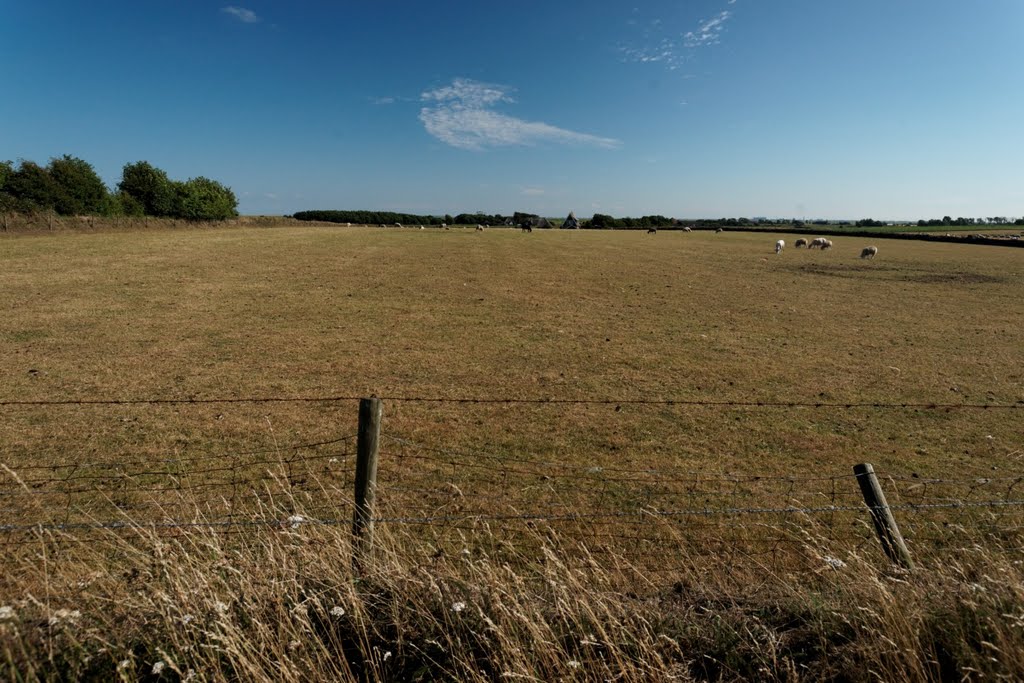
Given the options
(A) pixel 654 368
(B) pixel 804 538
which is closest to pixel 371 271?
(A) pixel 654 368

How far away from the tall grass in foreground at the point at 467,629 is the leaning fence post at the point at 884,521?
0.38 meters

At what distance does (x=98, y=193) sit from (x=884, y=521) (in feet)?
323

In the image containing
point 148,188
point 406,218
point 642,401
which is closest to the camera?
point 642,401

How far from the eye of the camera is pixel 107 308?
50.1 ft

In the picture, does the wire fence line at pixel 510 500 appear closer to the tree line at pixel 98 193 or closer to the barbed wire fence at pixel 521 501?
the barbed wire fence at pixel 521 501

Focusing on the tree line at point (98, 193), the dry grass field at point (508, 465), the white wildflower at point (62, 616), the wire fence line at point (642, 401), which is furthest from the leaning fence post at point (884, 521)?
the tree line at point (98, 193)

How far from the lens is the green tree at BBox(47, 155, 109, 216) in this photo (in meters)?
68.0

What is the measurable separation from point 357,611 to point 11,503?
4881mm

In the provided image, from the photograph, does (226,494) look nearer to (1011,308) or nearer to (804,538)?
(804,538)

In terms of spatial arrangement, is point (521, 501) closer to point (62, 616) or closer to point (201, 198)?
point (62, 616)

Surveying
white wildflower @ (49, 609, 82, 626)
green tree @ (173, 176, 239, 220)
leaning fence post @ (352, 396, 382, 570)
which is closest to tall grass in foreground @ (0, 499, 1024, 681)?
white wildflower @ (49, 609, 82, 626)

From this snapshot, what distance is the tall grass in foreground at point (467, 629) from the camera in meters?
2.65

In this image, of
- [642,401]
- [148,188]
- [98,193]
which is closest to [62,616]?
[642,401]

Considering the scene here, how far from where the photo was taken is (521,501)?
559cm
